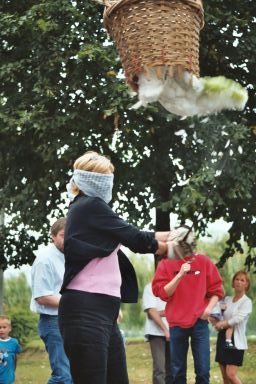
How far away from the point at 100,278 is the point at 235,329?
4783mm

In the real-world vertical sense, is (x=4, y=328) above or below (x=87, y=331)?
below

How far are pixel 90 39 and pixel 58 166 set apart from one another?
1.70 metres

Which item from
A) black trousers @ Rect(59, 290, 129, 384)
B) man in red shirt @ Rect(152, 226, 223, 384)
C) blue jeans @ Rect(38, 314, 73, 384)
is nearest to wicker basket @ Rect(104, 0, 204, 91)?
black trousers @ Rect(59, 290, 129, 384)

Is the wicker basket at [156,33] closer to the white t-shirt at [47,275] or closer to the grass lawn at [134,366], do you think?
the white t-shirt at [47,275]

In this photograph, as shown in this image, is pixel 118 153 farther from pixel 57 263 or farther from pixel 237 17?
pixel 57 263

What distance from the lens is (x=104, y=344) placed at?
4.13 meters

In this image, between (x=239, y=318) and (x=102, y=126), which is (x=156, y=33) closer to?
(x=239, y=318)

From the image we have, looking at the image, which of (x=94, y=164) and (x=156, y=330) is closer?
(x=94, y=164)

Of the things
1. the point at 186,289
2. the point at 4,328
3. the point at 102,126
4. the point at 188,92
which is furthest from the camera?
the point at 102,126

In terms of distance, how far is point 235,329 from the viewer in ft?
28.5

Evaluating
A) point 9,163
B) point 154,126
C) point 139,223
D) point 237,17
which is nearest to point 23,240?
point 9,163

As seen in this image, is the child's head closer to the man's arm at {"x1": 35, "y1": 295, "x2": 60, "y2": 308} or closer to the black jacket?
the man's arm at {"x1": 35, "y1": 295, "x2": 60, "y2": 308}

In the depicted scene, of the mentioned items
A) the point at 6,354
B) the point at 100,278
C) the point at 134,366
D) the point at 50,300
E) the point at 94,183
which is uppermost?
the point at 94,183

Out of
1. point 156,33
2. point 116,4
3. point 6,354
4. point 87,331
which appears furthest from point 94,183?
point 6,354
